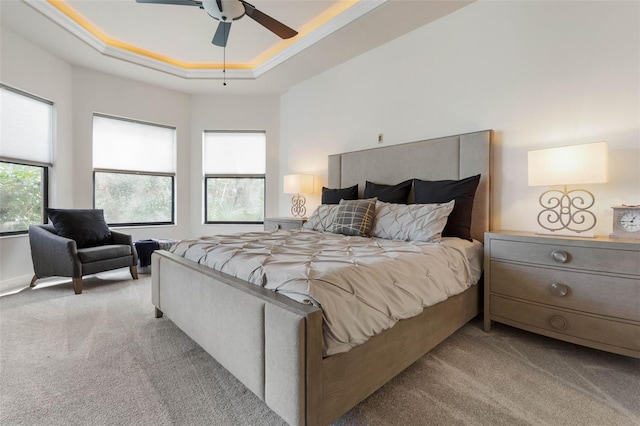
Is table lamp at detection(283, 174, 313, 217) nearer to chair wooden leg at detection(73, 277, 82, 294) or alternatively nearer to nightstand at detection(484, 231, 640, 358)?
nightstand at detection(484, 231, 640, 358)

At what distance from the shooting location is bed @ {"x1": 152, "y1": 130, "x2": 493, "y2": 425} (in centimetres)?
105

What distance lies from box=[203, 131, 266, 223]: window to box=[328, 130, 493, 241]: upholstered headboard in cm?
190

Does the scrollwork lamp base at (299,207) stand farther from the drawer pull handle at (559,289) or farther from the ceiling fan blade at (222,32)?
Result: the drawer pull handle at (559,289)

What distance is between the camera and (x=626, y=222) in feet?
5.88

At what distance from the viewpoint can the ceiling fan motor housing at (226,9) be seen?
2.19 m

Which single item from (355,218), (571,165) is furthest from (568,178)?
(355,218)

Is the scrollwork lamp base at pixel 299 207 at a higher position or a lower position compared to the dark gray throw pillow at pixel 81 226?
higher

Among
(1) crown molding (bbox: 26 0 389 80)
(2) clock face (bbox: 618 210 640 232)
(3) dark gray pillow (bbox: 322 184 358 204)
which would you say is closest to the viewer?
(2) clock face (bbox: 618 210 640 232)

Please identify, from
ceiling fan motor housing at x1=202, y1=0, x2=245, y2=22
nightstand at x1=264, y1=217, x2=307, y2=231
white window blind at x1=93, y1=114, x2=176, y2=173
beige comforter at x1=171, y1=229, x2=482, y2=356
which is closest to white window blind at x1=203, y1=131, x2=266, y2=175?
white window blind at x1=93, y1=114, x2=176, y2=173

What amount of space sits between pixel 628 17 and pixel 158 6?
3906 millimetres

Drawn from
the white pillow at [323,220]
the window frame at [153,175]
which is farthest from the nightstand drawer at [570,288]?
the window frame at [153,175]

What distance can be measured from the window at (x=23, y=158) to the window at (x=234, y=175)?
205 centimetres

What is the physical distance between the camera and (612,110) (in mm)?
2041

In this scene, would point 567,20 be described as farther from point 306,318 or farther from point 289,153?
point 289,153
